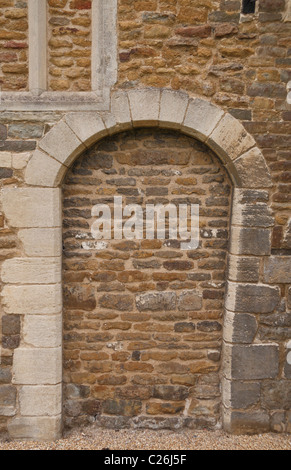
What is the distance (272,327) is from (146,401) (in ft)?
4.79

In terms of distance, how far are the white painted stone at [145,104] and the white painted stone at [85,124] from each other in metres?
0.32

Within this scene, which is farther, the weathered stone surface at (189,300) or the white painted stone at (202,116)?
the weathered stone surface at (189,300)

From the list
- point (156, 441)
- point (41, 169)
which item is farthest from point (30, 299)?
point (156, 441)

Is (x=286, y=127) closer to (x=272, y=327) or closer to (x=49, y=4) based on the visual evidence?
(x=272, y=327)

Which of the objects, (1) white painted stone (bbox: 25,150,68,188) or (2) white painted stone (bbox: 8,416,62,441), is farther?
(2) white painted stone (bbox: 8,416,62,441)

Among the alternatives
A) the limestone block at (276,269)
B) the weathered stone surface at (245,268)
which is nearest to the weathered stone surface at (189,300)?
the weathered stone surface at (245,268)

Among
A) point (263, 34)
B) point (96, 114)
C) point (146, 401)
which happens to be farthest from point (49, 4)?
point (146, 401)

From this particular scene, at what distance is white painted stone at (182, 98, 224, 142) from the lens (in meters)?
2.79

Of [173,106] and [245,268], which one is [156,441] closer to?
[245,268]

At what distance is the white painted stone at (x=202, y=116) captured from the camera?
279cm

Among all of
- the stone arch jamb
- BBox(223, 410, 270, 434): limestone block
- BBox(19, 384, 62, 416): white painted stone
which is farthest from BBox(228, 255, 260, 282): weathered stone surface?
BBox(19, 384, 62, 416): white painted stone

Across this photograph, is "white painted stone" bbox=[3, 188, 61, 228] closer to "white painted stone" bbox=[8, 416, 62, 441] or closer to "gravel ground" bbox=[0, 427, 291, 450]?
"white painted stone" bbox=[8, 416, 62, 441]

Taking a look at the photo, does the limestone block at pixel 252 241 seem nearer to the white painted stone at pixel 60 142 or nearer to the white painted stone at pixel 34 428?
the white painted stone at pixel 60 142

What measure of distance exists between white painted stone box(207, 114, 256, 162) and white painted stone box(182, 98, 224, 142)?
0.17 ft
